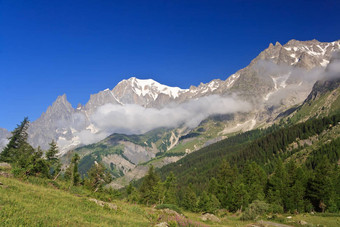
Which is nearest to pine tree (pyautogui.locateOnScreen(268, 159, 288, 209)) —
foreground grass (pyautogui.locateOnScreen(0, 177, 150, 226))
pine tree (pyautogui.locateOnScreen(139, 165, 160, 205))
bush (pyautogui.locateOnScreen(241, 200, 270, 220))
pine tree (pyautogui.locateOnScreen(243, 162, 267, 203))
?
pine tree (pyautogui.locateOnScreen(243, 162, 267, 203))

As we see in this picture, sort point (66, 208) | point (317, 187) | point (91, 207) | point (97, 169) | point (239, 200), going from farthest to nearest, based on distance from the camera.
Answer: point (239, 200)
point (317, 187)
point (97, 169)
point (91, 207)
point (66, 208)

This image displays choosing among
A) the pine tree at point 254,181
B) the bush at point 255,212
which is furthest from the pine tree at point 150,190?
the bush at point 255,212

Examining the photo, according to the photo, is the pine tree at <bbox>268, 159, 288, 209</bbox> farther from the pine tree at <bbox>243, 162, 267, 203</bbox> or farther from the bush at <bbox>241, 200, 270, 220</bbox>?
the bush at <bbox>241, 200, 270, 220</bbox>

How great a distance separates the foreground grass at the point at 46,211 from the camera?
16.5 meters

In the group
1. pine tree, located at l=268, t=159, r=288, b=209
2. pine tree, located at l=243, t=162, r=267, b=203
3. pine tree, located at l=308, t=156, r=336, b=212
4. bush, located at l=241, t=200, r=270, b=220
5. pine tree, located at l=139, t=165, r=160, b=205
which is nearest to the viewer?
bush, located at l=241, t=200, r=270, b=220

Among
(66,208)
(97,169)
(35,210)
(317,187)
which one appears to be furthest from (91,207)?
(317,187)

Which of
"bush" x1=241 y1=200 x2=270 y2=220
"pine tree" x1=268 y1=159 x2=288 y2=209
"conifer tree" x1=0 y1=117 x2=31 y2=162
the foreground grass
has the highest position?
"conifer tree" x1=0 y1=117 x2=31 y2=162

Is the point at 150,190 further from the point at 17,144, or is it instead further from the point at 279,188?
the point at 17,144

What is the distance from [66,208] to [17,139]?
76.9 meters

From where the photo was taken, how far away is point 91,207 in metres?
25.3

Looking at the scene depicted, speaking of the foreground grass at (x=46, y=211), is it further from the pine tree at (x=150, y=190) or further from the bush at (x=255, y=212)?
the pine tree at (x=150, y=190)

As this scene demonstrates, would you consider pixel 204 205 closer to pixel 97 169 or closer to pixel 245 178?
pixel 245 178

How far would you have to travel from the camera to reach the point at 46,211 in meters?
19.6

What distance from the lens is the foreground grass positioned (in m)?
16.5
